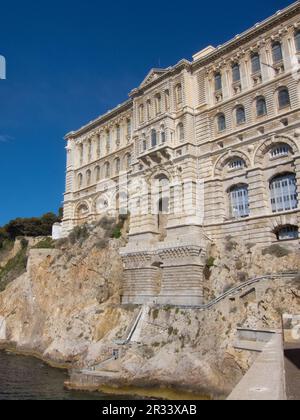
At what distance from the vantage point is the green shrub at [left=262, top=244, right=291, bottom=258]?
27.0 m

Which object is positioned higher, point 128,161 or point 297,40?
point 297,40

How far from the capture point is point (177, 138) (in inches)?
1436

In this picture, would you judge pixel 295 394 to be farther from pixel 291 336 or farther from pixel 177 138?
pixel 177 138

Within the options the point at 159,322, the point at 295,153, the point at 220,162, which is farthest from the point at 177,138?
the point at 159,322

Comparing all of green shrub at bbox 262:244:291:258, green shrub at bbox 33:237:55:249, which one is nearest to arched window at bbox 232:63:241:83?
green shrub at bbox 262:244:291:258

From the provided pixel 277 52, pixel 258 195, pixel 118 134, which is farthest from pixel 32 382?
pixel 277 52

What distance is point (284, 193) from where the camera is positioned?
29344 mm

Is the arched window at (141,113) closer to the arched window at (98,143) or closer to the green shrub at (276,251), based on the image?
the arched window at (98,143)

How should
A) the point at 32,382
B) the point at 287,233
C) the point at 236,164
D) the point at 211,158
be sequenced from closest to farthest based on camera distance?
the point at 32,382 → the point at 287,233 → the point at 236,164 → the point at 211,158

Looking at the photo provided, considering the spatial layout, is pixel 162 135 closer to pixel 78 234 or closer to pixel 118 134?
pixel 118 134

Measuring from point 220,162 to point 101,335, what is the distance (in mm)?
18441

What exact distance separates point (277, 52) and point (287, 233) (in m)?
15.9

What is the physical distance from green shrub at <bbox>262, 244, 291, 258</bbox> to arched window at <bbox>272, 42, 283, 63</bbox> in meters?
16.3

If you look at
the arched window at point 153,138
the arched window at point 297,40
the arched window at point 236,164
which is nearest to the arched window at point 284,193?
the arched window at point 236,164
